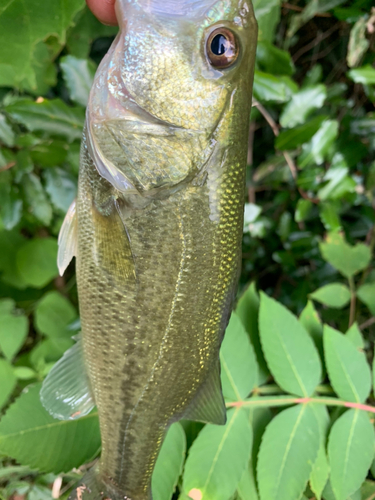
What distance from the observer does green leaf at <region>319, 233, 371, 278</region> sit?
50.8 inches

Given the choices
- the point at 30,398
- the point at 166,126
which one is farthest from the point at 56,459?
the point at 166,126

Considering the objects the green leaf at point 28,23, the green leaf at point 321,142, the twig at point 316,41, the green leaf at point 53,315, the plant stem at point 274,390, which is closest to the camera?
the green leaf at point 28,23

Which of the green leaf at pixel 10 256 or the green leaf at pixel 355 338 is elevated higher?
the green leaf at pixel 10 256

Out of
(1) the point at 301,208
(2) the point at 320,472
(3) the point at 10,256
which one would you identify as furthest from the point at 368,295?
(3) the point at 10,256

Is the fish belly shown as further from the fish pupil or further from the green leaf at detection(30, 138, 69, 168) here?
the green leaf at detection(30, 138, 69, 168)

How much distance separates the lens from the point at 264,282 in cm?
181

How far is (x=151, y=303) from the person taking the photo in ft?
2.19

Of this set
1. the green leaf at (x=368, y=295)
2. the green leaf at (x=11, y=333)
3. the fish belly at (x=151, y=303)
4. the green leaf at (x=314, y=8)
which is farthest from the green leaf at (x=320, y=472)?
the green leaf at (x=314, y=8)

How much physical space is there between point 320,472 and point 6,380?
1.01 meters

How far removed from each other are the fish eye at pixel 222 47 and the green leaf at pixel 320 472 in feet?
3.27

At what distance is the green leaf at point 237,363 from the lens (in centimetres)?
92

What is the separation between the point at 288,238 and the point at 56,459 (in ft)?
3.85

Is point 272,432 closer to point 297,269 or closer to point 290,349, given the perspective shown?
point 290,349

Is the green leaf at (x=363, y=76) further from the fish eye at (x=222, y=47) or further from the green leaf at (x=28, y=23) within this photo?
the green leaf at (x=28, y=23)
